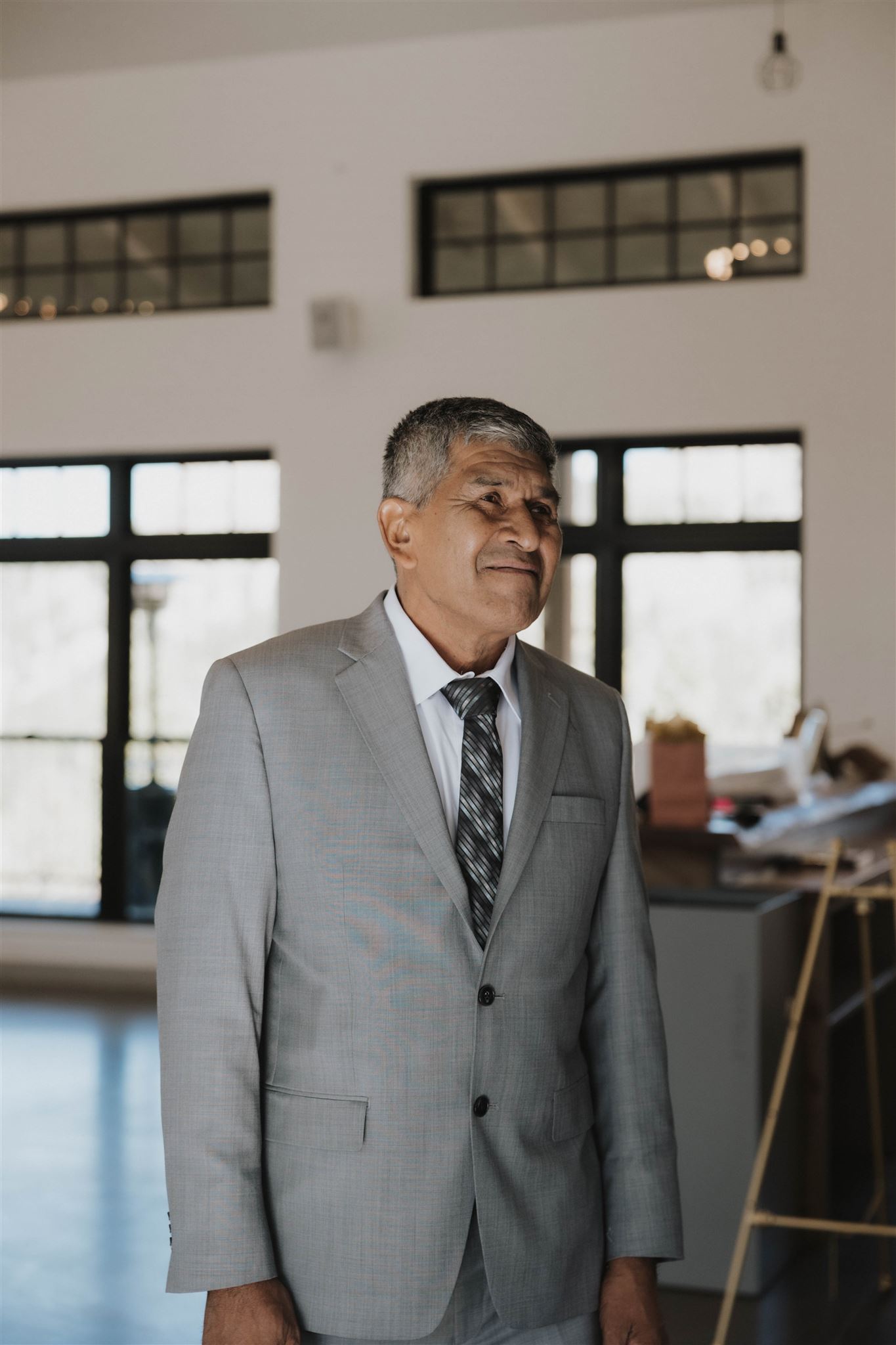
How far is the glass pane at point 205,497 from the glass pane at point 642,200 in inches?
87.1

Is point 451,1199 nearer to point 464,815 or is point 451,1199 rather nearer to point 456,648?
point 464,815

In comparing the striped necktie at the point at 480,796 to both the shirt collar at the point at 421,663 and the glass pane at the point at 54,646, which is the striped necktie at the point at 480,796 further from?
the glass pane at the point at 54,646

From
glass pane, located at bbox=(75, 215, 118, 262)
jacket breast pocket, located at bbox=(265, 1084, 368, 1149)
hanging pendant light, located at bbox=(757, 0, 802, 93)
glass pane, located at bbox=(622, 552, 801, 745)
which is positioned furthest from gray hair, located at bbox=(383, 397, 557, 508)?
glass pane, located at bbox=(75, 215, 118, 262)

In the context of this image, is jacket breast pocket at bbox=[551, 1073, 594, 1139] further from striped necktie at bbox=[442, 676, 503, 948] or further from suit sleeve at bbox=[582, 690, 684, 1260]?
striped necktie at bbox=[442, 676, 503, 948]

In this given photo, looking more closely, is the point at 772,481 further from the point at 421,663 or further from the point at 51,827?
the point at 421,663

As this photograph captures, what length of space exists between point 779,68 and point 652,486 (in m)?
1.98

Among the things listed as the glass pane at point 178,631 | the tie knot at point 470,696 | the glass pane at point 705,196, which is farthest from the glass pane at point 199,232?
the tie knot at point 470,696

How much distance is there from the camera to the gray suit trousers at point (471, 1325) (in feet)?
5.19

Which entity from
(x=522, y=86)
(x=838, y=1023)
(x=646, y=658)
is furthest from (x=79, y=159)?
(x=838, y=1023)

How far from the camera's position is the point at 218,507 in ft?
25.3

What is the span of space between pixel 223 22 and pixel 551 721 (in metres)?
6.58

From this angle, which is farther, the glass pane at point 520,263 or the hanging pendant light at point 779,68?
the glass pane at point 520,263

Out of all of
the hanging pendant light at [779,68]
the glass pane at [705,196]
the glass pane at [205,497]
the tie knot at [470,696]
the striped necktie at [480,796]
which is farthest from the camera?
the glass pane at [205,497]

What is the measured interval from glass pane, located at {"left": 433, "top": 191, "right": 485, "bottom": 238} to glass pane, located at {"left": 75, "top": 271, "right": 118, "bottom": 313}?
6.08ft
